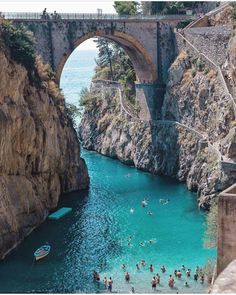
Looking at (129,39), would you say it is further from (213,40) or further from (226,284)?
(226,284)

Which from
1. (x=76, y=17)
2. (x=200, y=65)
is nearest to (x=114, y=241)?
(x=200, y=65)

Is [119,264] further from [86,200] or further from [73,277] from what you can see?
[86,200]

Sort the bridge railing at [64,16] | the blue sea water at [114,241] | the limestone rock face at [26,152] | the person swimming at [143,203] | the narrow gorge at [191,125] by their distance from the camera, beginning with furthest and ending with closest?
1. the bridge railing at [64,16]
2. the person swimming at [143,203]
3. the narrow gorge at [191,125]
4. the limestone rock face at [26,152]
5. the blue sea water at [114,241]

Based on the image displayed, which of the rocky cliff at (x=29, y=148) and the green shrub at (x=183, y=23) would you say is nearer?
the rocky cliff at (x=29, y=148)

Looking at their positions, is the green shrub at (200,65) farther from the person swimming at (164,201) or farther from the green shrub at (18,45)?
the green shrub at (18,45)

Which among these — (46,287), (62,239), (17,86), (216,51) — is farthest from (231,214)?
(216,51)

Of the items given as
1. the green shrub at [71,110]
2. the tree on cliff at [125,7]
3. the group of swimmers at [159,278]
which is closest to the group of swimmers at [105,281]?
the group of swimmers at [159,278]
